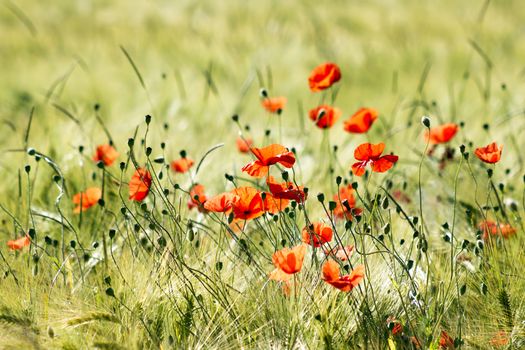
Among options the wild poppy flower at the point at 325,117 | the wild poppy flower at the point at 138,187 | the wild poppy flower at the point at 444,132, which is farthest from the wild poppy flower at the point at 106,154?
the wild poppy flower at the point at 444,132

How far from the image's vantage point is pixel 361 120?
1.72 m

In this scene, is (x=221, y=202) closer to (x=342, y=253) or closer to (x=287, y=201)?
(x=287, y=201)

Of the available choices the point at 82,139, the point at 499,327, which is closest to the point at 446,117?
the point at 82,139

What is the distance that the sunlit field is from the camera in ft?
→ 4.14

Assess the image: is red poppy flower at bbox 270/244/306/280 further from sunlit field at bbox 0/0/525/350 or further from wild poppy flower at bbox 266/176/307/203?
wild poppy flower at bbox 266/176/307/203

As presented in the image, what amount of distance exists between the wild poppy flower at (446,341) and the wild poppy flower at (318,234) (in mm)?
250

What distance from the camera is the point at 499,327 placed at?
4.33 ft

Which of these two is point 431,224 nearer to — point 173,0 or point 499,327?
point 499,327

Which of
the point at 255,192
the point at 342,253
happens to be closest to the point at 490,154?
the point at 342,253

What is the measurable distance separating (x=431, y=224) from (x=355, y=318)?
1.79 ft

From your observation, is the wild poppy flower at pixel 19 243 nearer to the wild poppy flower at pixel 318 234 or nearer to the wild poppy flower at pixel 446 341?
the wild poppy flower at pixel 318 234

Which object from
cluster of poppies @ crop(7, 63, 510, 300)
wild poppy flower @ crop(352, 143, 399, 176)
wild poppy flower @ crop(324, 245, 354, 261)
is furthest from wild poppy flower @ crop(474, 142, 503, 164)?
wild poppy flower @ crop(324, 245, 354, 261)

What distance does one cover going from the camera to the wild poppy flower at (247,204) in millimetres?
1296

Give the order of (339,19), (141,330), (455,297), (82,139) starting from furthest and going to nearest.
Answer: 1. (339,19)
2. (82,139)
3. (455,297)
4. (141,330)
